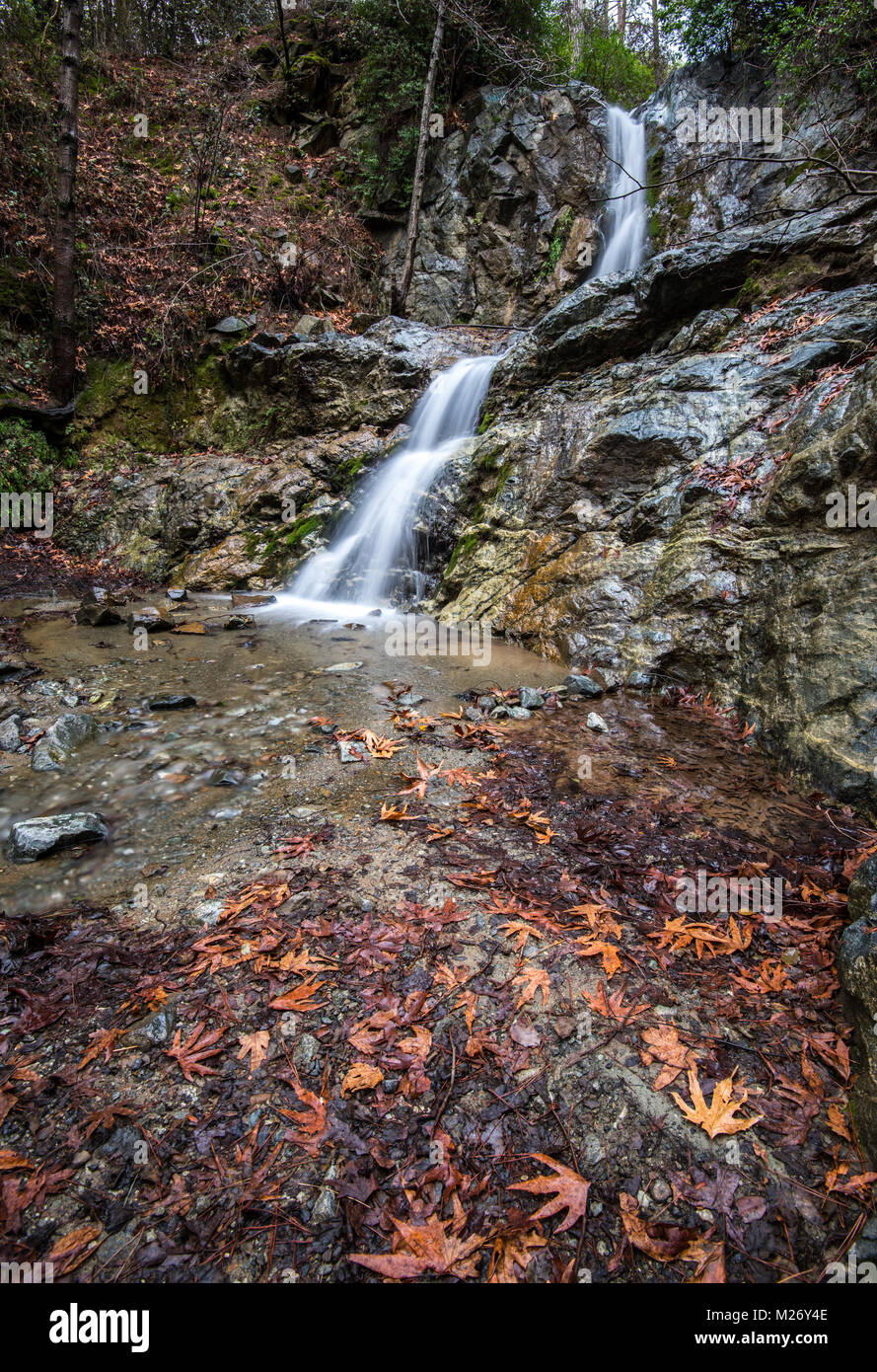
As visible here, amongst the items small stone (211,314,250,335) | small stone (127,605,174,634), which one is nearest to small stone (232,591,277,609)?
small stone (127,605,174,634)

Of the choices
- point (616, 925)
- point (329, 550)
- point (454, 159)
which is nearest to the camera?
point (616, 925)

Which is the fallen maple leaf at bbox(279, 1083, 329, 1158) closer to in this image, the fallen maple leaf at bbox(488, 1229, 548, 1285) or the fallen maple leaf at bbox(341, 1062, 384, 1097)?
the fallen maple leaf at bbox(341, 1062, 384, 1097)

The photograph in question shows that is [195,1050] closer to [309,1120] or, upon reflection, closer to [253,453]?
[309,1120]

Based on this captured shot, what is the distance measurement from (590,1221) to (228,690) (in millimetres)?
4561

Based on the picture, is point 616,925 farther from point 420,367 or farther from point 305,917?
point 420,367

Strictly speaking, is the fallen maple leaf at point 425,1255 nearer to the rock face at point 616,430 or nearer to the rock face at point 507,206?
the rock face at point 616,430

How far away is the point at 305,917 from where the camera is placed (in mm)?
2359

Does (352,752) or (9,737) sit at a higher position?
(9,737)

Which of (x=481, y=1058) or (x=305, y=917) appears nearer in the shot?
(x=481, y=1058)

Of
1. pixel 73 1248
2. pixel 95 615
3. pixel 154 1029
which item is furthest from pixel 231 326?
pixel 73 1248

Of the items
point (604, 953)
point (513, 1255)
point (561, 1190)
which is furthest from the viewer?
point (604, 953)

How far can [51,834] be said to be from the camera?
2838 mm

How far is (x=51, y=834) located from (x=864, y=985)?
371cm
